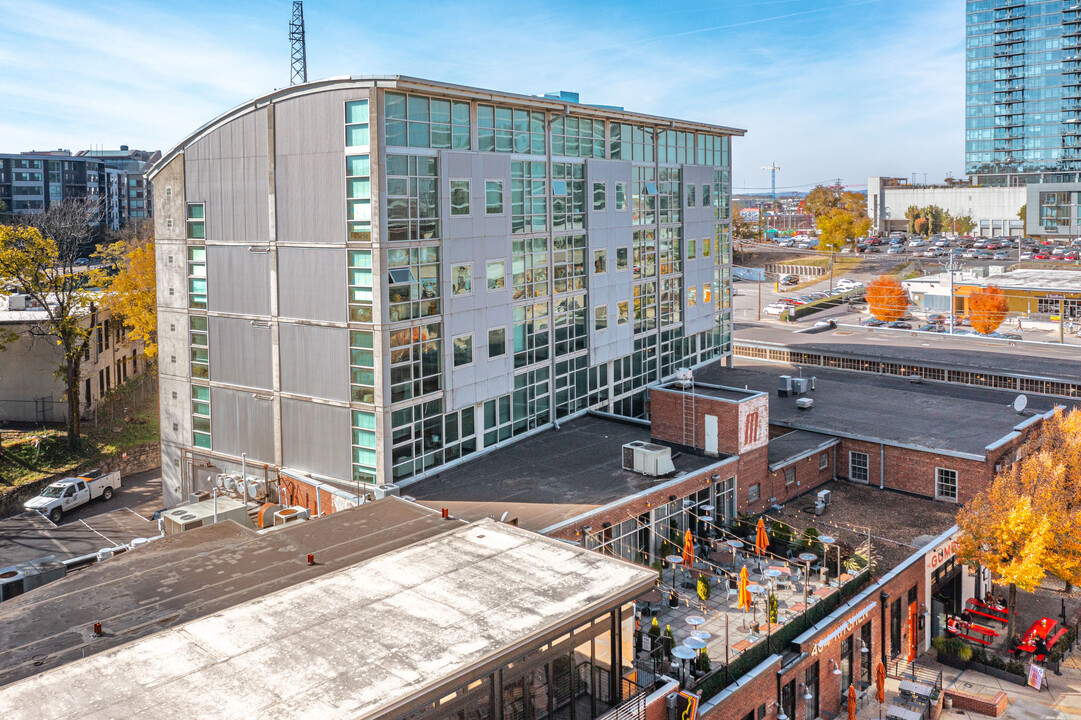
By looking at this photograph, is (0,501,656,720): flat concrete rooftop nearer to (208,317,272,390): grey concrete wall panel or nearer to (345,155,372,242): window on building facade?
(345,155,372,242): window on building facade

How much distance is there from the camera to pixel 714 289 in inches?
1903

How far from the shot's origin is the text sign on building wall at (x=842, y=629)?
2455cm

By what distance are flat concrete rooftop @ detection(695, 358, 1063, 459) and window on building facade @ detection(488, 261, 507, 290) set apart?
15.4 metres

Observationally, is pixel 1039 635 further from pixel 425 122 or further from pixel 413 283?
pixel 425 122

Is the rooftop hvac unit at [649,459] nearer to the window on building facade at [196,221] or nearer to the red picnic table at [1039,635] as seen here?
the red picnic table at [1039,635]

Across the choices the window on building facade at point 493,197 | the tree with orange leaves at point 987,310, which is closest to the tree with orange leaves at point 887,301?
the tree with orange leaves at point 987,310

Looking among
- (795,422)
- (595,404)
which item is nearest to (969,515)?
(795,422)

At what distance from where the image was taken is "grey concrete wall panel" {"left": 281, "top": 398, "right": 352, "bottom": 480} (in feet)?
95.7

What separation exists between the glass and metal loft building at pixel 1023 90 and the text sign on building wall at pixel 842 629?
538 ft

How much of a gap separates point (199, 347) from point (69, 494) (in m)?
12.5

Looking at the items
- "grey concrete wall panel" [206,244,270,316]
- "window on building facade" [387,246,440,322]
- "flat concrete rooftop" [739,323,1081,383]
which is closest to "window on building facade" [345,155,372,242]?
"window on building facade" [387,246,440,322]

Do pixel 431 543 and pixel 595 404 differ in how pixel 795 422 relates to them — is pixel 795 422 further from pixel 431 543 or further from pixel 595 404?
pixel 431 543

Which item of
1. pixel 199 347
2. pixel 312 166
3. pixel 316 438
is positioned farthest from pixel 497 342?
pixel 199 347

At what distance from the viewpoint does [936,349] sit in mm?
53469
